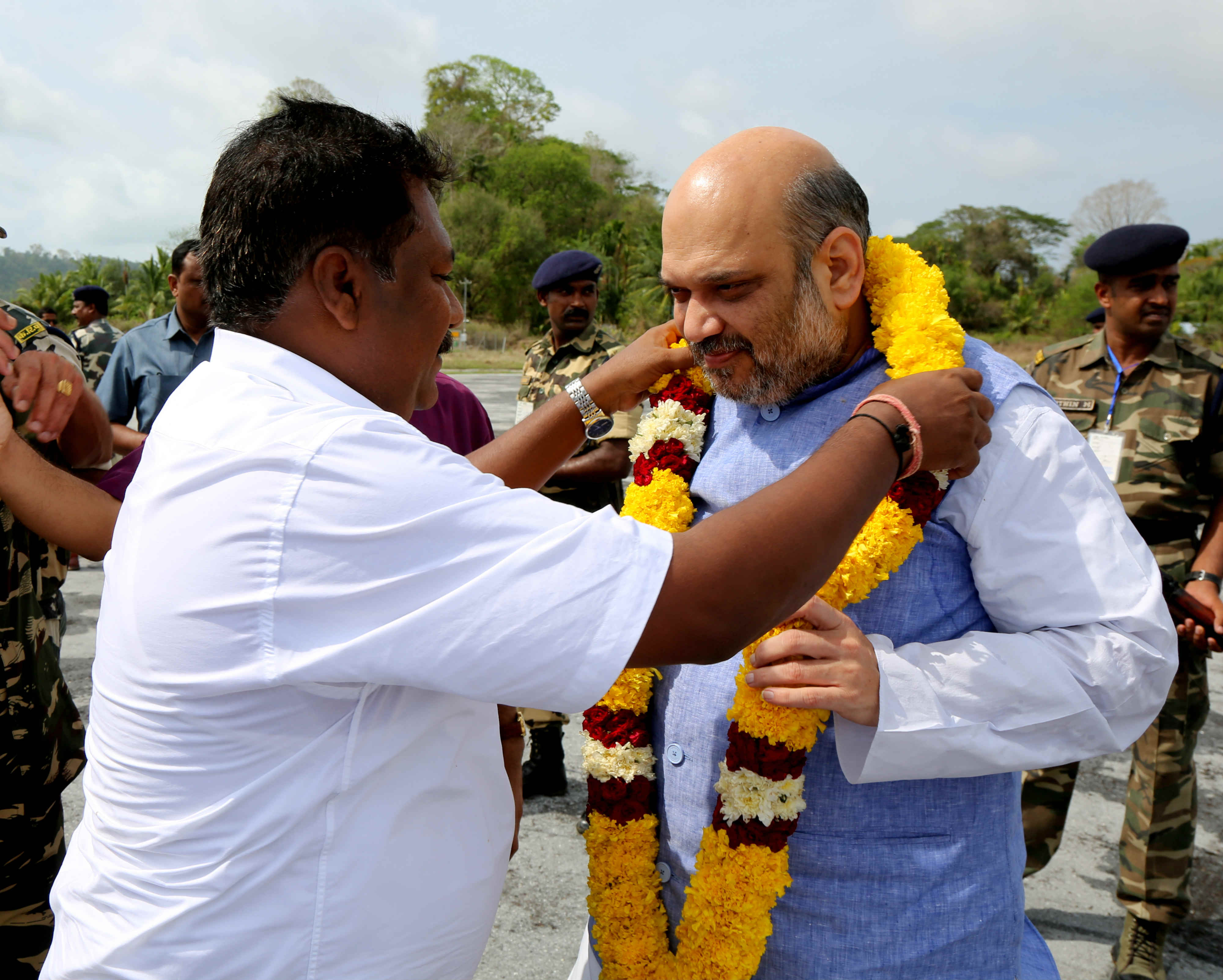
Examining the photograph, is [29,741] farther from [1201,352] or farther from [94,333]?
[94,333]

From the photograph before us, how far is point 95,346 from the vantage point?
8.39 meters

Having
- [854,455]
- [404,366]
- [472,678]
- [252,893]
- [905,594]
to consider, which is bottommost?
[252,893]

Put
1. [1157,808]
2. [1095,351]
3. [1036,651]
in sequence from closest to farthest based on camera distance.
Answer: [1036,651]
[1157,808]
[1095,351]

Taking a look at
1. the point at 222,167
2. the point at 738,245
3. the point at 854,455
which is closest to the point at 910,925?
the point at 854,455

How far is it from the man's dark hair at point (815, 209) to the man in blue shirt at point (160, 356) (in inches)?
166

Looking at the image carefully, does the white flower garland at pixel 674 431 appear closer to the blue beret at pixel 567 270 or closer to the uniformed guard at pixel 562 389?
Answer: the uniformed guard at pixel 562 389

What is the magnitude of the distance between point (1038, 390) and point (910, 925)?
1.15 meters

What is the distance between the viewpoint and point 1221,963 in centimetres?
356

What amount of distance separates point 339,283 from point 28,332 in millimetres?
1838

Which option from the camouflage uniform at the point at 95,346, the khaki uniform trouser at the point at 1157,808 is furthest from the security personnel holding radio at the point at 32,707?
the camouflage uniform at the point at 95,346

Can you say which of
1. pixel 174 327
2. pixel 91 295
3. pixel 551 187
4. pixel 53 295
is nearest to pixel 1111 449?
pixel 174 327

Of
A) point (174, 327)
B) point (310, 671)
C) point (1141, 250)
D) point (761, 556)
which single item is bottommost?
point (310, 671)

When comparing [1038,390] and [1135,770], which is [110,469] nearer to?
[1038,390]

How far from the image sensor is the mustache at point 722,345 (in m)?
2.00
